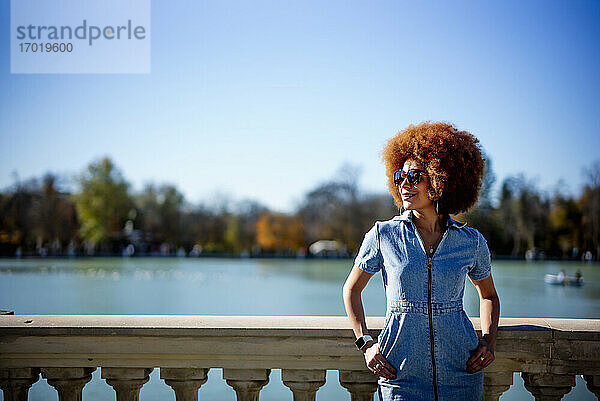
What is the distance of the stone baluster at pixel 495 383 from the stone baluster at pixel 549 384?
9 cm

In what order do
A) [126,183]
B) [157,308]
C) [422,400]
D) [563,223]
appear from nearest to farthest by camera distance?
[422,400]
[157,308]
[563,223]
[126,183]

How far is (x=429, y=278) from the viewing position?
2492 millimetres

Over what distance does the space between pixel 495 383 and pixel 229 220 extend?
2858 inches

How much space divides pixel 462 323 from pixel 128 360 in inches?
56.5

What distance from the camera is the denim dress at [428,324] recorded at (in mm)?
2490

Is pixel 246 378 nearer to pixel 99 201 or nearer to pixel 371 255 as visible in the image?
pixel 371 255

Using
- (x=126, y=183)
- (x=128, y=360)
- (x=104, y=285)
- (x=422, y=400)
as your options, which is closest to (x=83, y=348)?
(x=128, y=360)

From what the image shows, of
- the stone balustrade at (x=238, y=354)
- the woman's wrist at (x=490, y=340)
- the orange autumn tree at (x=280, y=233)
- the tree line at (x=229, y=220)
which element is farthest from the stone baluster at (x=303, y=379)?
the orange autumn tree at (x=280, y=233)

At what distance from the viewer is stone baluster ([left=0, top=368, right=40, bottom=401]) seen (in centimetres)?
288

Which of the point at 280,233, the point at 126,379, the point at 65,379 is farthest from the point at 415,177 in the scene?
the point at 280,233

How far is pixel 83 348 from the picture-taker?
2.83m

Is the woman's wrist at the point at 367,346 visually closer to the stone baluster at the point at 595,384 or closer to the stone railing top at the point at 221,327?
the stone railing top at the point at 221,327

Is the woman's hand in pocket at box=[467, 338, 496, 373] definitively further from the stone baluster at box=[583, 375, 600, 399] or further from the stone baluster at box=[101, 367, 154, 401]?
the stone baluster at box=[101, 367, 154, 401]

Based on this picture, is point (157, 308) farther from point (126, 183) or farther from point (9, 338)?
point (126, 183)
